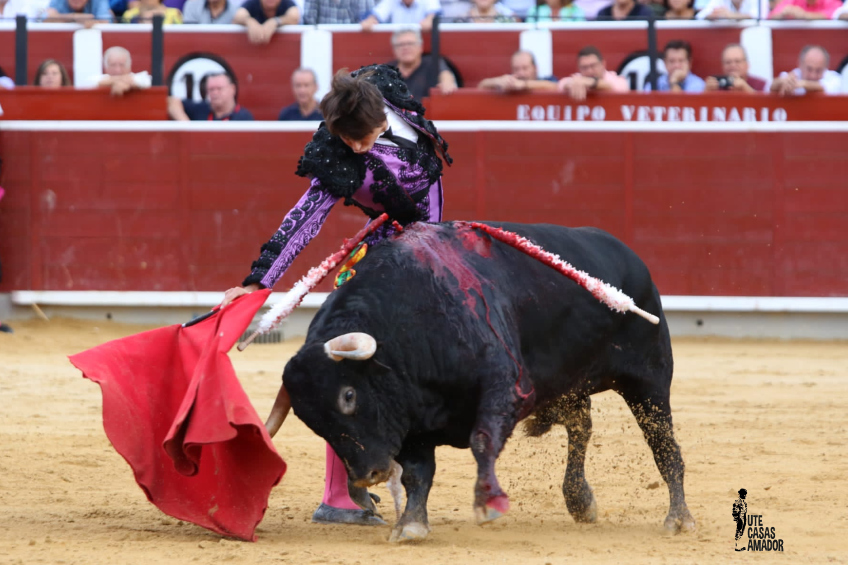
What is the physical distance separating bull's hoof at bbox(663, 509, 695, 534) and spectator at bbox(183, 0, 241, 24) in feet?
18.1

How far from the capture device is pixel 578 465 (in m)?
3.39

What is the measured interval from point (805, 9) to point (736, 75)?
2.78 feet

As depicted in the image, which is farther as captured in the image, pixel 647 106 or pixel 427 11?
pixel 427 11

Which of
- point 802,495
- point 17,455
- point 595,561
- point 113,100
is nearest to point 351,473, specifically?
point 595,561

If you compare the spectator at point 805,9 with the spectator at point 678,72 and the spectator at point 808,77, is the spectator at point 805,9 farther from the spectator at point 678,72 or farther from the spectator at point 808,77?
the spectator at point 678,72

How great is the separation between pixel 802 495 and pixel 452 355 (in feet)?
4.38

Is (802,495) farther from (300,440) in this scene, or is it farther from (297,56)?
(297,56)

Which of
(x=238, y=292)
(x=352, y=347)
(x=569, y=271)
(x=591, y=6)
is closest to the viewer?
(x=352, y=347)

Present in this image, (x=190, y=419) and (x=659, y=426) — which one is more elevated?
(x=190, y=419)

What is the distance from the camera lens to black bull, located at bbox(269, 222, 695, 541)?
9.00 ft

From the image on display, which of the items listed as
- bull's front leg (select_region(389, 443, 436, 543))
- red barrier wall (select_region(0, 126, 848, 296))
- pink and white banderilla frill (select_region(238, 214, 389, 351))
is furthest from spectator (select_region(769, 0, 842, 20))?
bull's front leg (select_region(389, 443, 436, 543))

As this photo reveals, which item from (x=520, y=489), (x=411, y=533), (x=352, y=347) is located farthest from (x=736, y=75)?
(x=352, y=347)

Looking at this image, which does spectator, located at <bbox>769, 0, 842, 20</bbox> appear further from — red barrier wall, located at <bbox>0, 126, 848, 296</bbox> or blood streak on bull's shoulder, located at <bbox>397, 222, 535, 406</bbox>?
blood streak on bull's shoulder, located at <bbox>397, 222, 535, 406</bbox>

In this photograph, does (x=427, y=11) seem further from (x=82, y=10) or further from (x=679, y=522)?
(x=679, y=522)
